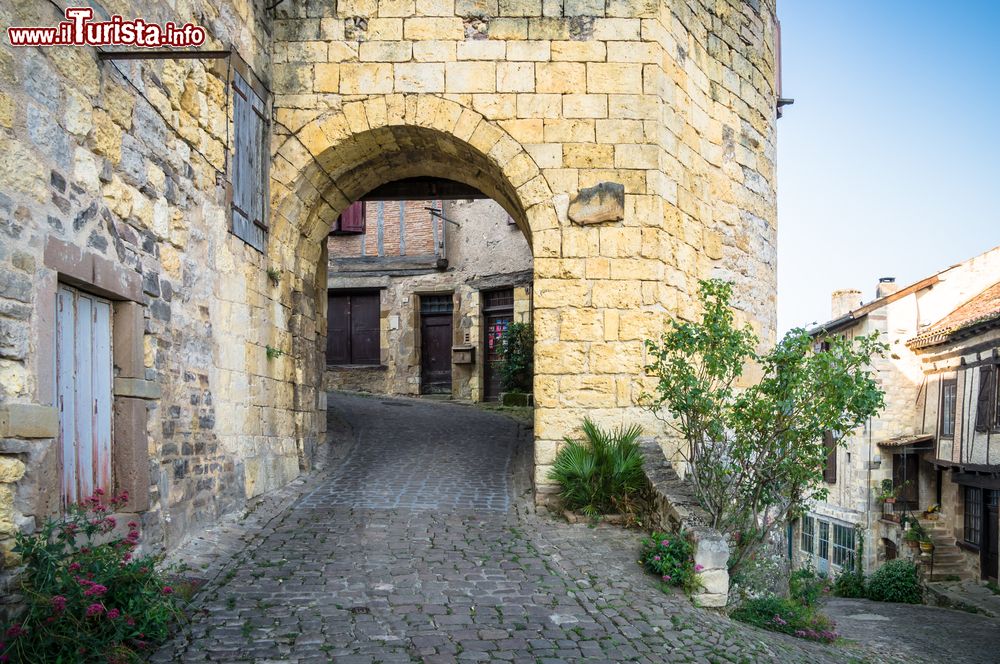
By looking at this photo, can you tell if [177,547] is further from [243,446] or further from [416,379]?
[416,379]

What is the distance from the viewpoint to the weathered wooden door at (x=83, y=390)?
4.04m

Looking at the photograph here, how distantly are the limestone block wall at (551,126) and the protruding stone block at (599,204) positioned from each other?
2.1 inches

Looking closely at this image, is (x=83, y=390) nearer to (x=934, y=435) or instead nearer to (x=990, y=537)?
(x=990, y=537)

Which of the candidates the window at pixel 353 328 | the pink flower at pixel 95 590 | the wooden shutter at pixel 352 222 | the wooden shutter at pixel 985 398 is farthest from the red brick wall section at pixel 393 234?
the pink flower at pixel 95 590

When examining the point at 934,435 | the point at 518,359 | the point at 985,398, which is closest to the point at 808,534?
the point at 934,435

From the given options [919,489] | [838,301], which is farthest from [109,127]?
[838,301]

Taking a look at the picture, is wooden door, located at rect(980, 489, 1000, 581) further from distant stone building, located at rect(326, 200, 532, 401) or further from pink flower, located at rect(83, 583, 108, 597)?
pink flower, located at rect(83, 583, 108, 597)

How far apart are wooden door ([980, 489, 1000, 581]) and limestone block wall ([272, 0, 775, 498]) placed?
9.07m

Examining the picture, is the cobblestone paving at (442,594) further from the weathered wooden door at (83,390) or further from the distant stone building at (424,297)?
the distant stone building at (424,297)

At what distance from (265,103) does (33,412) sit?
4.01m

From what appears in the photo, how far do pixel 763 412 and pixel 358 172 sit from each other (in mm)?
4408

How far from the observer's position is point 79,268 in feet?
13.2

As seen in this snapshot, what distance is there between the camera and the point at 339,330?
1655 centimetres

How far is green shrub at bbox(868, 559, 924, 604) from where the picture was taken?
13.9 meters
